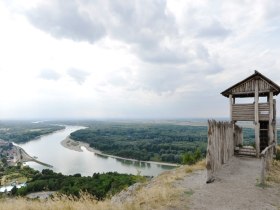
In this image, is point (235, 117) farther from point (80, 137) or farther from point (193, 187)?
point (80, 137)

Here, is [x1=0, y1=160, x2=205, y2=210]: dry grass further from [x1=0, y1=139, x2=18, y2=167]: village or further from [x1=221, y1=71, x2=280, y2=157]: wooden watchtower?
[x1=0, y1=139, x2=18, y2=167]: village

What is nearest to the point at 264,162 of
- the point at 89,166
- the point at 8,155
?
the point at 89,166

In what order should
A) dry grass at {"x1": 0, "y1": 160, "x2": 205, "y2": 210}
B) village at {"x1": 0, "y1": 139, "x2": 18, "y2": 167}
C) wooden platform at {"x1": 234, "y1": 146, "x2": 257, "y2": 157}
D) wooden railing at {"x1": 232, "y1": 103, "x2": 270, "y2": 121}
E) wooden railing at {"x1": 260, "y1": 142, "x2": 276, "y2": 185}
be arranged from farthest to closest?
1. village at {"x1": 0, "y1": 139, "x2": 18, "y2": 167}
2. wooden platform at {"x1": 234, "y1": 146, "x2": 257, "y2": 157}
3. wooden railing at {"x1": 232, "y1": 103, "x2": 270, "y2": 121}
4. wooden railing at {"x1": 260, "y1": 142, "x2": 276, "y2": 185}
5. dry grass at {"x1": 0, "y1": 160, "x2": 205, "y2": 210}

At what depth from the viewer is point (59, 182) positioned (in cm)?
4141

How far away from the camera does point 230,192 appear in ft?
28.5

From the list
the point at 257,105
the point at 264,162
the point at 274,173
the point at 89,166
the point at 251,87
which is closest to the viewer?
the point at 264,162

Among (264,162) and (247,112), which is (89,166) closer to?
(247,112)

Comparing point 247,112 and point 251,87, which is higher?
point 251,87

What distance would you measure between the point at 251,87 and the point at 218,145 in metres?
5.17

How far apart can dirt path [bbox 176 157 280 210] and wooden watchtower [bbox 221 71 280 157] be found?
3.71 meters

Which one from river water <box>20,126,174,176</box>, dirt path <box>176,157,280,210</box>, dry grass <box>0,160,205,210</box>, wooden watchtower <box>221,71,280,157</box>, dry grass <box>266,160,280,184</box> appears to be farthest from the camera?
river water <box>20,126,174,176</box>

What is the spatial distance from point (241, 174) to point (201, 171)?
1.99m

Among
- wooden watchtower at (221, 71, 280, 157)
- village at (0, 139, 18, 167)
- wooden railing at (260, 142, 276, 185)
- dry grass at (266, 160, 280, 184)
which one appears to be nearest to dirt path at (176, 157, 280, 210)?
wooden railing at (260, 142, 276, 185)

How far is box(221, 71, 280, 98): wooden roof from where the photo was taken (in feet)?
48.1
